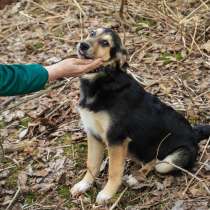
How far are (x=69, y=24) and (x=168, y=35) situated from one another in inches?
67.8

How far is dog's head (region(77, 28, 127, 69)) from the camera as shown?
442 cm

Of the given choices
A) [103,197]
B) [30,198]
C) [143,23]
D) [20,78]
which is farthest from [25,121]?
[143,23]

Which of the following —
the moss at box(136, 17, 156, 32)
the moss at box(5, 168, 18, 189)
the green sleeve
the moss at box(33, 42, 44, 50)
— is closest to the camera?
the green sleeve

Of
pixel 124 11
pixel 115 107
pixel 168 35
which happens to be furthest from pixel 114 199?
pixel 124 11

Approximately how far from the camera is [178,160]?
4832 millimetres

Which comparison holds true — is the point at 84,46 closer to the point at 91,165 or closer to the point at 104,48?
the point at 104,48

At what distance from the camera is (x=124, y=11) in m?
8.02

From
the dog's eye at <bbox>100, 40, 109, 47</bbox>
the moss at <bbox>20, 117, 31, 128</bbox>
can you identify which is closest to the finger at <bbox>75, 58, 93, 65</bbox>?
the dog's eye at <bbox>100, 40, 109, 47</bbox>

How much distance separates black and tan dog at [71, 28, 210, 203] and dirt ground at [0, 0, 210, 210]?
178mm

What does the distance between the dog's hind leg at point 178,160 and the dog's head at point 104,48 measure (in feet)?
3.27

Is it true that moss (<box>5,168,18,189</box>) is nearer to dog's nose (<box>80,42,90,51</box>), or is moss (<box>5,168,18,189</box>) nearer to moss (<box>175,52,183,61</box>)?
dog's nose (<box>80,42,90,51</box>)

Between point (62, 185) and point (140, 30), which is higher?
point (140, 30)

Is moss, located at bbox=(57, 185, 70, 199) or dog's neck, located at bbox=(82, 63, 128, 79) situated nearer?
dog's neck, located at bbox=(82, 63, 128, 79)

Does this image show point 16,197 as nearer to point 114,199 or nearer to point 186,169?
point 114,199
